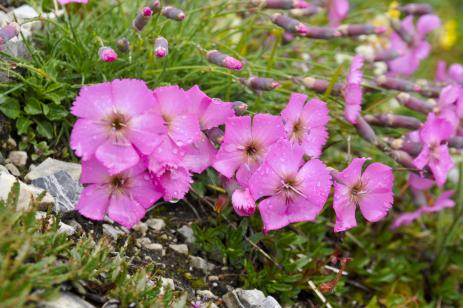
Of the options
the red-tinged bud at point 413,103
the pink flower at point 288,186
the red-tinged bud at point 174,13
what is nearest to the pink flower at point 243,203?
the pink flower at point 288,186

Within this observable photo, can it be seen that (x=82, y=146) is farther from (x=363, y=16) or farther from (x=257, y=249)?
(x=363, y=16)

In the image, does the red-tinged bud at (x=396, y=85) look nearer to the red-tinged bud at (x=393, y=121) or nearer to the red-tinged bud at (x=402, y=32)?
the red-tinged bud at (x=393, y=121)

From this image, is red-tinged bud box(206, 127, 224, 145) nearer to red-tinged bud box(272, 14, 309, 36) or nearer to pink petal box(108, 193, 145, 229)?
pink petal box(108, 193, 145, 229)

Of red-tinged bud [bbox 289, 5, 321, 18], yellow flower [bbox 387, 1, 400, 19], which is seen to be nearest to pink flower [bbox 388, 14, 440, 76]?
yellow flower [bbox 387, 1, 400, 19]

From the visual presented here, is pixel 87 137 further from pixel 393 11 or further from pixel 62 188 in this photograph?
pixel 393 11

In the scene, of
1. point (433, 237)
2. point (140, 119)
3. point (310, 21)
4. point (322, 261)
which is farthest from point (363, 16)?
point (140, 119)
